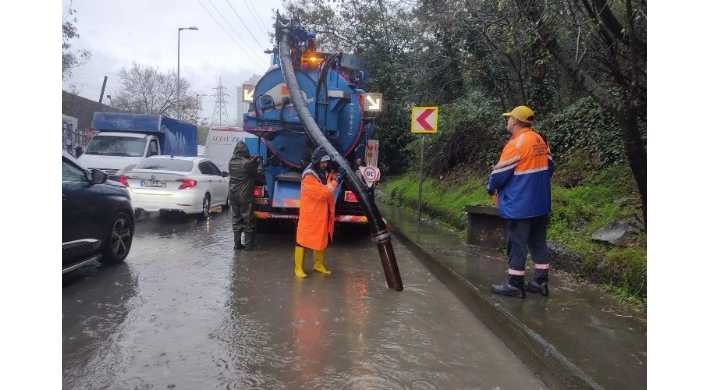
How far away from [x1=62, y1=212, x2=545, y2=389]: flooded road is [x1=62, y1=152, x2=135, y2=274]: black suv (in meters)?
0.29

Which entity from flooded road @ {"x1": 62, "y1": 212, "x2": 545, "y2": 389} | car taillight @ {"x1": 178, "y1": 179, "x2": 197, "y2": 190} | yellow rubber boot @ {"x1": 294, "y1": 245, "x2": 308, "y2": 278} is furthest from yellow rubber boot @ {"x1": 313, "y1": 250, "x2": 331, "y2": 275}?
car taillight @ {"x1": 178, "y1": 179, "x2": 197, "y2": 190}

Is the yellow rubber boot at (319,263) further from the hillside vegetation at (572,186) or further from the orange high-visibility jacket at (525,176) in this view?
the hillside vegetation at (572,186)

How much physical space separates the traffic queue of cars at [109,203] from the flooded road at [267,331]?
1.11ft

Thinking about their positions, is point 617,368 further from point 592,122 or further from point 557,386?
point 592,122

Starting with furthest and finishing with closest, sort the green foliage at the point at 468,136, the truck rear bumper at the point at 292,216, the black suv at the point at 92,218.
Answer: the green foliage at the point at 468,136 < the truck rear bumper at the point at 292,216 < the black suv at the point at 92,218

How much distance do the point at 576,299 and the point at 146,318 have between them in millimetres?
4084

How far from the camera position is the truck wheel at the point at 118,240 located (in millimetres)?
6070

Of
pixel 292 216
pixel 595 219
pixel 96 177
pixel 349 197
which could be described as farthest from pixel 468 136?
pixel 96 177

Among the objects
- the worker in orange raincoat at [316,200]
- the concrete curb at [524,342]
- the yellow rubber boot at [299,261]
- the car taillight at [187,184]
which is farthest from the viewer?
the car taillight at [187,184]

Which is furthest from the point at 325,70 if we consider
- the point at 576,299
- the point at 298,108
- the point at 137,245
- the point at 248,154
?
the point at 576,299

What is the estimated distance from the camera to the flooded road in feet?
10.9

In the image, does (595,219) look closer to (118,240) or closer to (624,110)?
(624,110)

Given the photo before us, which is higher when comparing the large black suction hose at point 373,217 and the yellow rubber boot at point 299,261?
the large black suction hose at point 373,217

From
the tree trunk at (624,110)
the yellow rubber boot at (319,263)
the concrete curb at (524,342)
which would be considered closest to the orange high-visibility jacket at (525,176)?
the tree trunk at (624,110)
